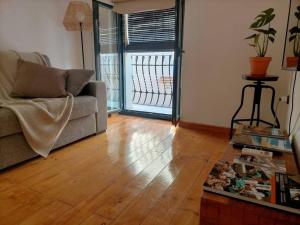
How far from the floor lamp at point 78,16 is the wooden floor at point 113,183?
147 centimetres

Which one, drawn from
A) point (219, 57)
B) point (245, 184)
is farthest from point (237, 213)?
point (219, 57)

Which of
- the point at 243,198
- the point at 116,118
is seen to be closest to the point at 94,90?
the point at 116,118

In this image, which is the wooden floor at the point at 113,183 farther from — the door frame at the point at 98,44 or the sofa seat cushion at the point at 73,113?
the door frame at the point at 98,44

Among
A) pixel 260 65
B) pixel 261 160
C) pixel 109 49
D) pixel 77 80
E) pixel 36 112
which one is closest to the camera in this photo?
pixel 261 160

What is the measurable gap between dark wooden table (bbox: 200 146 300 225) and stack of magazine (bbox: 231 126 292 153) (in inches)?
21.8

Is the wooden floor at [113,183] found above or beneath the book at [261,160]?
beneath

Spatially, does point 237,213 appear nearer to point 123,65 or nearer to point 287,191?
point 287,191

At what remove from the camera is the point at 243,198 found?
662mm

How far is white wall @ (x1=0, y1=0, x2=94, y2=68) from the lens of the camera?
232cm

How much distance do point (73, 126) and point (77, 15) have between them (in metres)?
1.42

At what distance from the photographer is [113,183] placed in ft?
4.85

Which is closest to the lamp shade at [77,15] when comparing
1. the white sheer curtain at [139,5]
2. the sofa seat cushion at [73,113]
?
the white sheer curtain at [139,5]

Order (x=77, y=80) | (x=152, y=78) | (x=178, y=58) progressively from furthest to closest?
1. (x=152, y=78)
2. (x=178, y=58)
3. (x=77, y=80)

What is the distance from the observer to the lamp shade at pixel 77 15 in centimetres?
261
